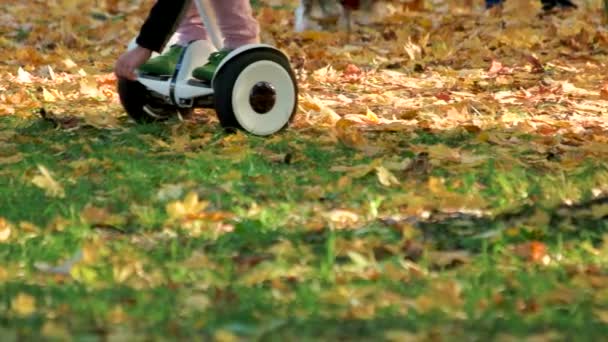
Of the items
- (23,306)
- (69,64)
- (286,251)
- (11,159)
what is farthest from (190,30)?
(23,306)

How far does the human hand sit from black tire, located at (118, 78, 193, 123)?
0.55 feet

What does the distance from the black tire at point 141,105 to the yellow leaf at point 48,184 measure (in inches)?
51.1

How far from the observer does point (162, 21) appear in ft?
16.2

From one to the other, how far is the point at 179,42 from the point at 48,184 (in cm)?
141

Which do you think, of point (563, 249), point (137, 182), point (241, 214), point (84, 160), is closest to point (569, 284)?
point (563, 249)

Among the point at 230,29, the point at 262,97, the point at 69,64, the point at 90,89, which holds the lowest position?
the point at 69,64

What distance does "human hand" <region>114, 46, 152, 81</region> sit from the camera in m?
5.05

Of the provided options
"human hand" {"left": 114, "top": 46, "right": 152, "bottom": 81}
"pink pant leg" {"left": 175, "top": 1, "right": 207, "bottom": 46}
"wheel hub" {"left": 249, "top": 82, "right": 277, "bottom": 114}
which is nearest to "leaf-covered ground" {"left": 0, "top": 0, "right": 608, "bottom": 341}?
"wheel hub" {"left": 249, "top": 82, "right": 277, "bottom": 114}

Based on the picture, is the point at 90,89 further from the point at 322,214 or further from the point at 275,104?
the point at 322,214

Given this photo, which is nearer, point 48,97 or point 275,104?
point 275,104

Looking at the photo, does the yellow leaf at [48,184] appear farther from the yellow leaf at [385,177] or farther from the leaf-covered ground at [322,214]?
the yellow leaf at [385,177]

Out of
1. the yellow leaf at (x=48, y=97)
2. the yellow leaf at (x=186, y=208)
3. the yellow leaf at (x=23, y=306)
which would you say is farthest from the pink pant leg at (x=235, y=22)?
the yellow leaf at (x=23, y=306)

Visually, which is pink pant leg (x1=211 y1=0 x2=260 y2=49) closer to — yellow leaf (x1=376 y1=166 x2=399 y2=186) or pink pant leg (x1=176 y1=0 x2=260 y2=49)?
pink pant leg (x1=176 y1=0 x2=260 y2=49)

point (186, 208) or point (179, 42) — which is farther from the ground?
point (179, 42)
